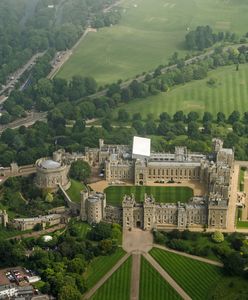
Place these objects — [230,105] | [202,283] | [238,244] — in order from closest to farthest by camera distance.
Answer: [202,283]
[238,244]
[230,105]

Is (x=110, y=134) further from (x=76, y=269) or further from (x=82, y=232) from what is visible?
(x=76, y=269)

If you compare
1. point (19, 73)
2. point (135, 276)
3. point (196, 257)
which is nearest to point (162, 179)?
point (196, 257)

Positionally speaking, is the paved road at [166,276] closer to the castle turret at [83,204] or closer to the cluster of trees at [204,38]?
the castle turret at [83,204]

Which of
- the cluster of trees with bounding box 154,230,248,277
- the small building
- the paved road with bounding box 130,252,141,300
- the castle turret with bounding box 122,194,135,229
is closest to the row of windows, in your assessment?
the castle turret with bounding box 122,194,135,229

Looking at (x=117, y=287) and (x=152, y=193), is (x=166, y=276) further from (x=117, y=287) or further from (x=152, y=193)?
(x=152, y=193)

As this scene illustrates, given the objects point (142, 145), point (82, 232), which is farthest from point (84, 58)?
point (82, 232)

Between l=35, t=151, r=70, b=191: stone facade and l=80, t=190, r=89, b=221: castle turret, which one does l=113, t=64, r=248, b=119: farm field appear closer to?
l=35, t=151, r=70, b=191: stone facade
